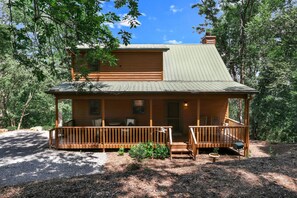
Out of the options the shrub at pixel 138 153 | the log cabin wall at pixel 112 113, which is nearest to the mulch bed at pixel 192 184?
the shrub at pixel 138 153

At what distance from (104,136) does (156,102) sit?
147 inches

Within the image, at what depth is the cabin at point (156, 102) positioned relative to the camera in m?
9.88

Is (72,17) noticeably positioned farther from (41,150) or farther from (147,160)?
(41,150)

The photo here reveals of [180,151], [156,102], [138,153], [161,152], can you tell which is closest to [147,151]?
[138,153]

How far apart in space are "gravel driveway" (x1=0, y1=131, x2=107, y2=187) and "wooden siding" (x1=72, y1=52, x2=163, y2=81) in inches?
175

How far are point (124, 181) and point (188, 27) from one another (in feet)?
71.5

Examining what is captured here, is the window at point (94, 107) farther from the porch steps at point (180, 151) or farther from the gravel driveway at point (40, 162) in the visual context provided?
the porch steps at point (180, 151)

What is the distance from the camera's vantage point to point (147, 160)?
893 centimetres

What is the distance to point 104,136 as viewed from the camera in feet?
33.1

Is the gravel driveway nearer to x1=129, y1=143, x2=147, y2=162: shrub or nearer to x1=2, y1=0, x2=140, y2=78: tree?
x1=129, y1=143, x2=147, y2=162: shrub

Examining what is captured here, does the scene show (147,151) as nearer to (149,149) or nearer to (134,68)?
(149,149)

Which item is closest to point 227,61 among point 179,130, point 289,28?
point 289,28

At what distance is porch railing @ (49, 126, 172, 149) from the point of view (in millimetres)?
10039

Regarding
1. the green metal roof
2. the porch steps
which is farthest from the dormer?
the porch steps
